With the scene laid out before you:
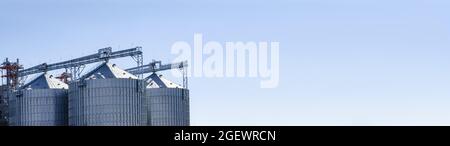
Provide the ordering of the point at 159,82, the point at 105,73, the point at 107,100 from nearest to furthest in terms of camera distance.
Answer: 1. the point at 107,100
2. the point at 105,73
3. the point at 159,82

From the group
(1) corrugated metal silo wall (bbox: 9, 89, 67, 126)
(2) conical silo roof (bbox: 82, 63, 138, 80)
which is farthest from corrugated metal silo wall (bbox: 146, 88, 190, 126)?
(1) corrugated metal silo wall (bbox: 9, 89, 67, 126)

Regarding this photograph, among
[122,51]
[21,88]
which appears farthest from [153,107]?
[21,88]

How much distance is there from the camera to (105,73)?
98.9m

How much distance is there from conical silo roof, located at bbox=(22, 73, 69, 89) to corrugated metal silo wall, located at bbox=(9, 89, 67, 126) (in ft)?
4.29

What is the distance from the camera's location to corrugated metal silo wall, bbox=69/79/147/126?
96.4 meters

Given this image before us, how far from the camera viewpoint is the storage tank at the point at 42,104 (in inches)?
4139

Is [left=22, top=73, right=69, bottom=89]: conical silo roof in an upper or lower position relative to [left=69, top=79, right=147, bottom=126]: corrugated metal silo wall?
upper

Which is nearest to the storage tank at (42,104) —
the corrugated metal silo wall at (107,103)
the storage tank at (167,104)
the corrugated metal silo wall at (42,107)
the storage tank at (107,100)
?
the corrugated metal silo wall at (42,107)

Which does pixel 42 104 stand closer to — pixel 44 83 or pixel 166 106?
pixel 44 83

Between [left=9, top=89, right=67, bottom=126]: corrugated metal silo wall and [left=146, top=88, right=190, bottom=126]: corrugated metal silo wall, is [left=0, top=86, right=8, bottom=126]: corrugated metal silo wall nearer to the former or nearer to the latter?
[left=9, top=89, right=67, bottom=126]: corrugated metal silo wall

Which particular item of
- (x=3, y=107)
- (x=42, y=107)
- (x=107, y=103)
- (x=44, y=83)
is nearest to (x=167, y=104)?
(x=107, y=103)

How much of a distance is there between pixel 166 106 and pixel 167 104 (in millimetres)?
326
